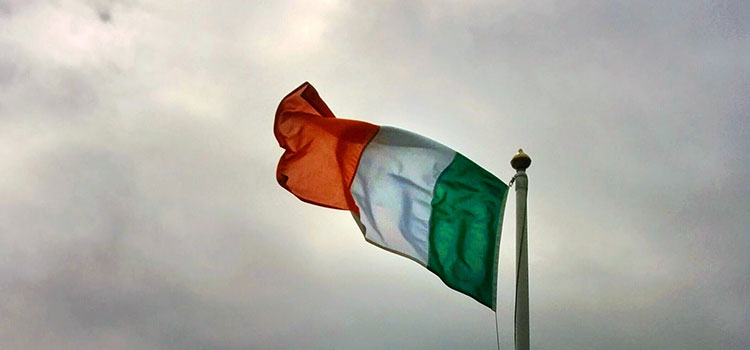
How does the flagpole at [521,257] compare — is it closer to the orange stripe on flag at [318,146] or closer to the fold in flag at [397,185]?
the fold in flag at [397,185]

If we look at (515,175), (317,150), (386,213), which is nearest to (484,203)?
(515,175)

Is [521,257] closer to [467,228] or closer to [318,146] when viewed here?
[467,228]

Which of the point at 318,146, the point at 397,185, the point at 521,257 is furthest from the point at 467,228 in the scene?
the point at 318,146

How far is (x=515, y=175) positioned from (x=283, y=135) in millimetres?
5060

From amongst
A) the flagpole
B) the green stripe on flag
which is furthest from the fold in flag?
the flagpole

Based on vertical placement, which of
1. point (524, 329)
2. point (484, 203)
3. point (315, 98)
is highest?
point (315, 98)

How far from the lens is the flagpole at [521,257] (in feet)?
43.3

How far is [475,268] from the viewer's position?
1455 centimetres

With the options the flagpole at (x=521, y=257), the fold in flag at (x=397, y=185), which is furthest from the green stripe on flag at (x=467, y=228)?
the flagpole at (x=521, y=257)

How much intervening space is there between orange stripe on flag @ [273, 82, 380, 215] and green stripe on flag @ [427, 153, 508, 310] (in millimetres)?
2039

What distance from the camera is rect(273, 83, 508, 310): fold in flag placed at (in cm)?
1502

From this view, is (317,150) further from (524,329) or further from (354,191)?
(524,329)

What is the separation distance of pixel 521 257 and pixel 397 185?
3529 millimetres

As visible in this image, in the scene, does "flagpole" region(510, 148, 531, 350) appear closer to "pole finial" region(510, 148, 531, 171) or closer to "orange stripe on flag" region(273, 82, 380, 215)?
"pole finial" region(510, 148, 531, 171)
